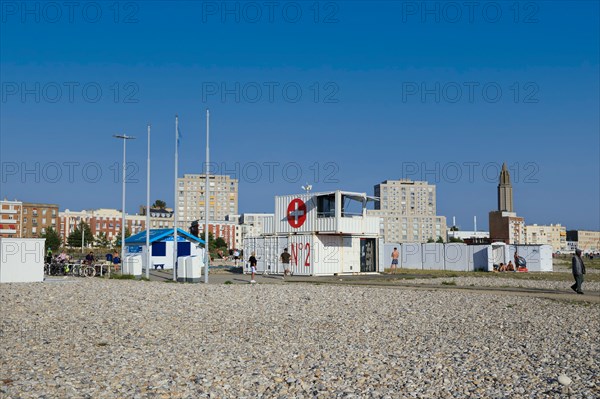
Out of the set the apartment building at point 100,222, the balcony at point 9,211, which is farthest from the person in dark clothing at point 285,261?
the apartment building at point 100,222

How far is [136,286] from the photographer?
26734 millimetres

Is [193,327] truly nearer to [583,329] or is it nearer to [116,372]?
[116,372]

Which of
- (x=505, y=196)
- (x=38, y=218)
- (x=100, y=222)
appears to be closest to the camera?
(x=505, y=196)

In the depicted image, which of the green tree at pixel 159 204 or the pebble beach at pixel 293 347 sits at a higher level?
the green tree at pixel 159 204

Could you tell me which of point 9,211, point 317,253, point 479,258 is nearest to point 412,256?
point 479,258

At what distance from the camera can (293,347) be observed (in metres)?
12.9

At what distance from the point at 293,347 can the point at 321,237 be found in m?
26.0

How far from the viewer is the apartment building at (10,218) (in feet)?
358

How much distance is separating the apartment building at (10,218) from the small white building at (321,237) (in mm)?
78933

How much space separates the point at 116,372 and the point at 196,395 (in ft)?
6.84

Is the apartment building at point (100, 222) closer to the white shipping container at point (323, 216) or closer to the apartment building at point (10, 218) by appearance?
the apartment building at point (10, 218)

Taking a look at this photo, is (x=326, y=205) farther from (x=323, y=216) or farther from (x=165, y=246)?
(x=165, y=246)

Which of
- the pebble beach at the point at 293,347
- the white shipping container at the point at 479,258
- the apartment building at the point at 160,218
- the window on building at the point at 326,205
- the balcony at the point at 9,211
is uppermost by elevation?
the apartment building at the point at 160,218

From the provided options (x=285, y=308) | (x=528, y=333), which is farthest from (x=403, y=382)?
(x=285, y=308)
